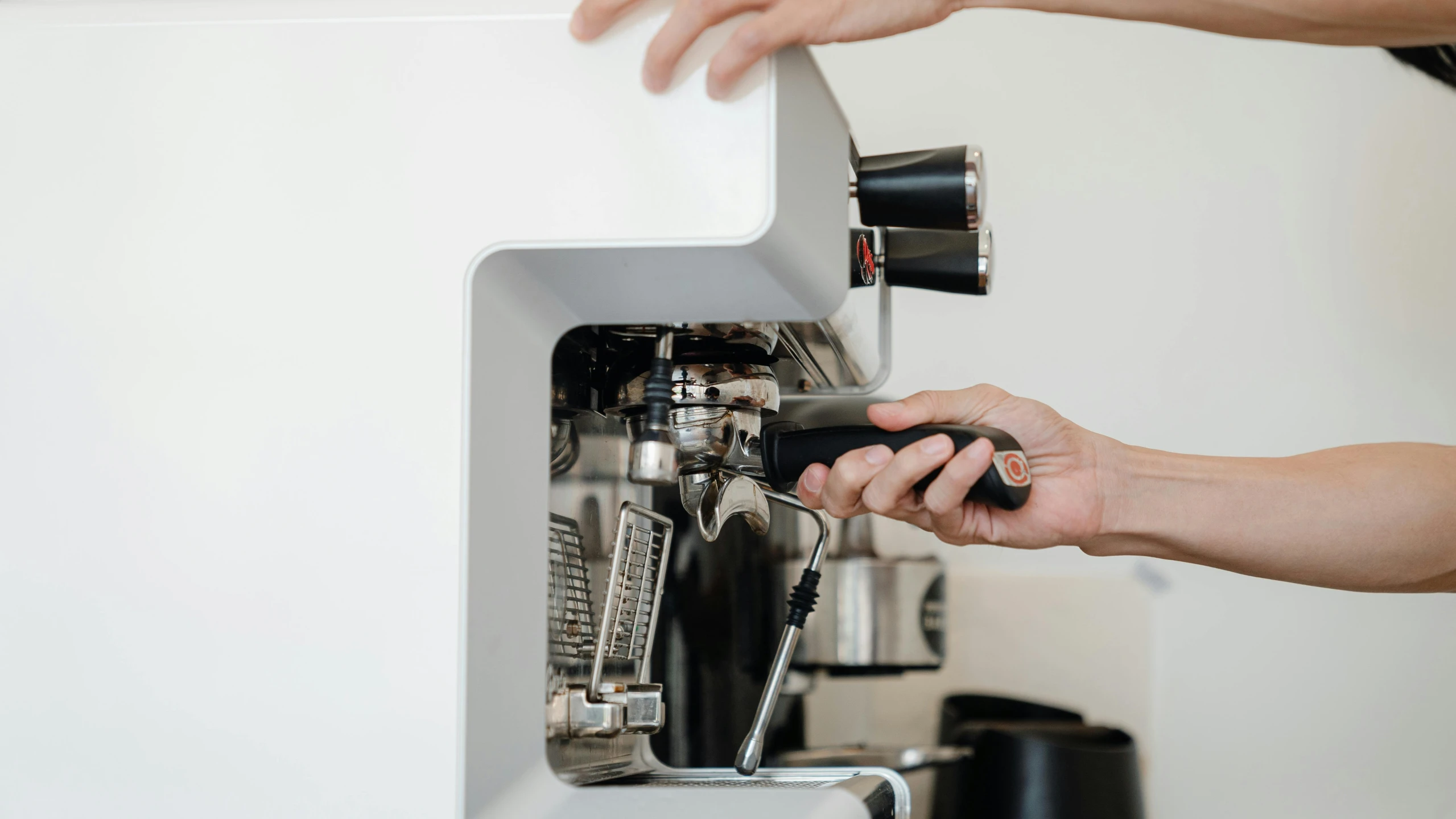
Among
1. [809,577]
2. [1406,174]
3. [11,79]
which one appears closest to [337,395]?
[11,79]

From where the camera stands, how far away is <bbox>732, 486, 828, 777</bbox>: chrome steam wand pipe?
1.91 ft

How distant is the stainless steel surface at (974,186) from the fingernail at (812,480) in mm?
162

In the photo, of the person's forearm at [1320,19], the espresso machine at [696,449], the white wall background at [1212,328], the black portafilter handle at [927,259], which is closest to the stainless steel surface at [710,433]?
the espresso machine at [696,449]

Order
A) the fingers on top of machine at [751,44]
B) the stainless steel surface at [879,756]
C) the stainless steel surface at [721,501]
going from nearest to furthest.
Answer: the fingers on top of machine at [751,44] < the stainless steel surface at [721,501] < the stainless steel surface at [879,756]

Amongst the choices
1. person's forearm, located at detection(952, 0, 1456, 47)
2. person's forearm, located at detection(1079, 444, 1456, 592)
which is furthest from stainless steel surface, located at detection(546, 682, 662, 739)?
person's forearm, located at detection(952, 0, 1456, 47)

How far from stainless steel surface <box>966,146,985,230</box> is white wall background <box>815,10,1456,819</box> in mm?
839

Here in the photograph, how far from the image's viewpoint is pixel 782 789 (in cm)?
49

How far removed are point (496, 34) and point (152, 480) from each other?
9.7 inches

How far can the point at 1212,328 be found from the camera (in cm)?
127

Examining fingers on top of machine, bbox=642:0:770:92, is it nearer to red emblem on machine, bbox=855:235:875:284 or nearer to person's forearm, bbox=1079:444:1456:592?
red emblem on machine, bbox=855:235:875:284

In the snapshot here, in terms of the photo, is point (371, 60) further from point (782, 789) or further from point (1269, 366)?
point (1269, 366)

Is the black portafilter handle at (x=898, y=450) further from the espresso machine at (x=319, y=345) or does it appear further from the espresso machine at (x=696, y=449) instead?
the espresso machine at (x=319, y=345)

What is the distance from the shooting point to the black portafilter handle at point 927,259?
22.3 inches

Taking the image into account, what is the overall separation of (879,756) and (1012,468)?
0.81 metres
